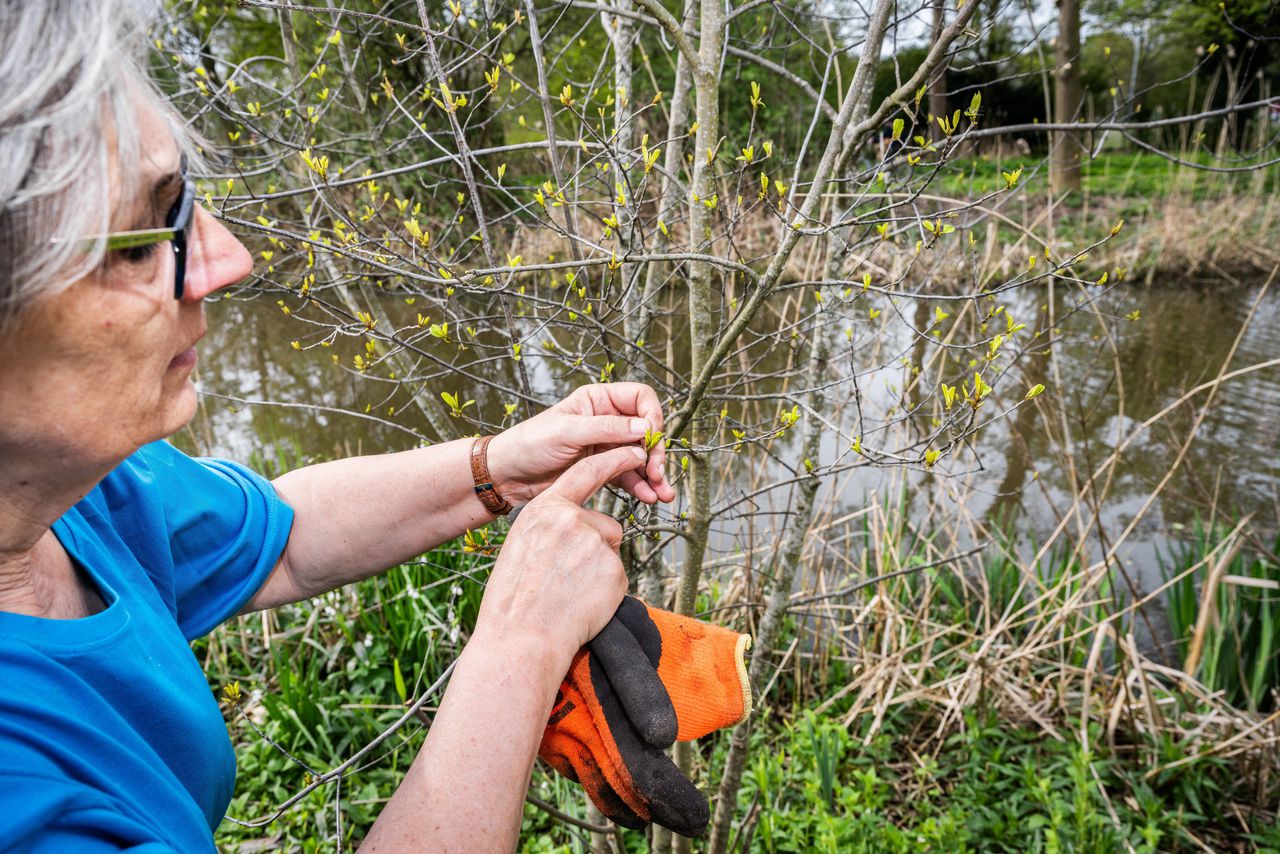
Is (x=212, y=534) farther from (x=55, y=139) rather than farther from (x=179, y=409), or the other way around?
(x=55, y=139)

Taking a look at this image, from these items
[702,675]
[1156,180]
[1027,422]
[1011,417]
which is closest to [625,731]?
[702,675]

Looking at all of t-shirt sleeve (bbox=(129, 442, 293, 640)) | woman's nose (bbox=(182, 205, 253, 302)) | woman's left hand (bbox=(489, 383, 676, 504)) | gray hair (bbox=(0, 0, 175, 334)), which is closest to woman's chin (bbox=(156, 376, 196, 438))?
woman's nose (bbox=(182, 205, 253, 302))

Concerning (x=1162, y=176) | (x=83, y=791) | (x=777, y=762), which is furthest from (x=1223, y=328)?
(x=83, y=791)

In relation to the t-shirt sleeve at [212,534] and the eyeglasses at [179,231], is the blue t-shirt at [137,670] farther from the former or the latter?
the eyeglasses at [179,231]

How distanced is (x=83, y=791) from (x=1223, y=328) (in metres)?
11.9

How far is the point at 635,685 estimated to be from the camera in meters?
1.24

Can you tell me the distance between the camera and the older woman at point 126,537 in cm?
84

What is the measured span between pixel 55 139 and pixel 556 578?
813 millimetres

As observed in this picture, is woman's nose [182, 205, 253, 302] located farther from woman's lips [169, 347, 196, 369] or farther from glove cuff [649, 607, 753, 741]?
glove cuff [649, 607, 753, 741]

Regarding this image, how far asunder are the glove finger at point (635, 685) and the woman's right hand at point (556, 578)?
0.04 metres

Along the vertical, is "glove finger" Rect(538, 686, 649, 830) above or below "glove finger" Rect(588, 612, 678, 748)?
below

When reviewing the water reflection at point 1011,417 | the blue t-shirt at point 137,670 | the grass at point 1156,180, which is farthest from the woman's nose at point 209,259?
the grass at point 1156,180

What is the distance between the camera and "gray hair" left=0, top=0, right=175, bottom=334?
817 millimetres

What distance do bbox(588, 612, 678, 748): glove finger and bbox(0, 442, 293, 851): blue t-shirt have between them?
576 millimetres
